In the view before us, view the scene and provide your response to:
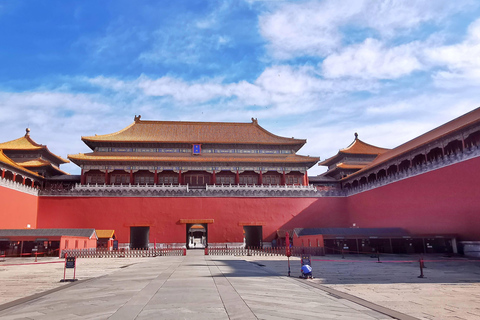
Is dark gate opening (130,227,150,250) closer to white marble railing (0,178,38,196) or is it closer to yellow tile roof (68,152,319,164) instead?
yellow tile roof (68,152,319,164)

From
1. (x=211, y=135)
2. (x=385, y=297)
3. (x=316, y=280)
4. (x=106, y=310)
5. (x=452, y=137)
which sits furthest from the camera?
(x=211, y=135)

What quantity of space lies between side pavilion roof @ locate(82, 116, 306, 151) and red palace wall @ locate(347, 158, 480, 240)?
13393 millimetres

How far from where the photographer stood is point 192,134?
44281mm

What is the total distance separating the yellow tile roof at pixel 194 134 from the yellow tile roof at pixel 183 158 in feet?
5.34

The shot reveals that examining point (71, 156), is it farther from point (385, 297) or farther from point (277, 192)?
point (385, 297)

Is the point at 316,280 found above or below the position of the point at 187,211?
below

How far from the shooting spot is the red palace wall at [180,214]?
1358 inches

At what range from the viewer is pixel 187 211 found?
35.9 m

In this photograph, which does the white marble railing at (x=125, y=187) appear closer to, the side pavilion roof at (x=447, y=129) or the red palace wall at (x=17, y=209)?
the red palace wall at (x=17, y=209)

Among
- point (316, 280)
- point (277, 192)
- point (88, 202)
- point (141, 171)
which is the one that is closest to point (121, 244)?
point (88, 202)

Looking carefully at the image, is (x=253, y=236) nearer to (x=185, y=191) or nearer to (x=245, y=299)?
(x=185, y=191)

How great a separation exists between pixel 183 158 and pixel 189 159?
2.73 ft

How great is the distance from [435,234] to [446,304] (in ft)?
57.4

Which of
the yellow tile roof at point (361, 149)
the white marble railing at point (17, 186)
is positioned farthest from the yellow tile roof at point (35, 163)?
the yellow tile roof at point (361, 149)
